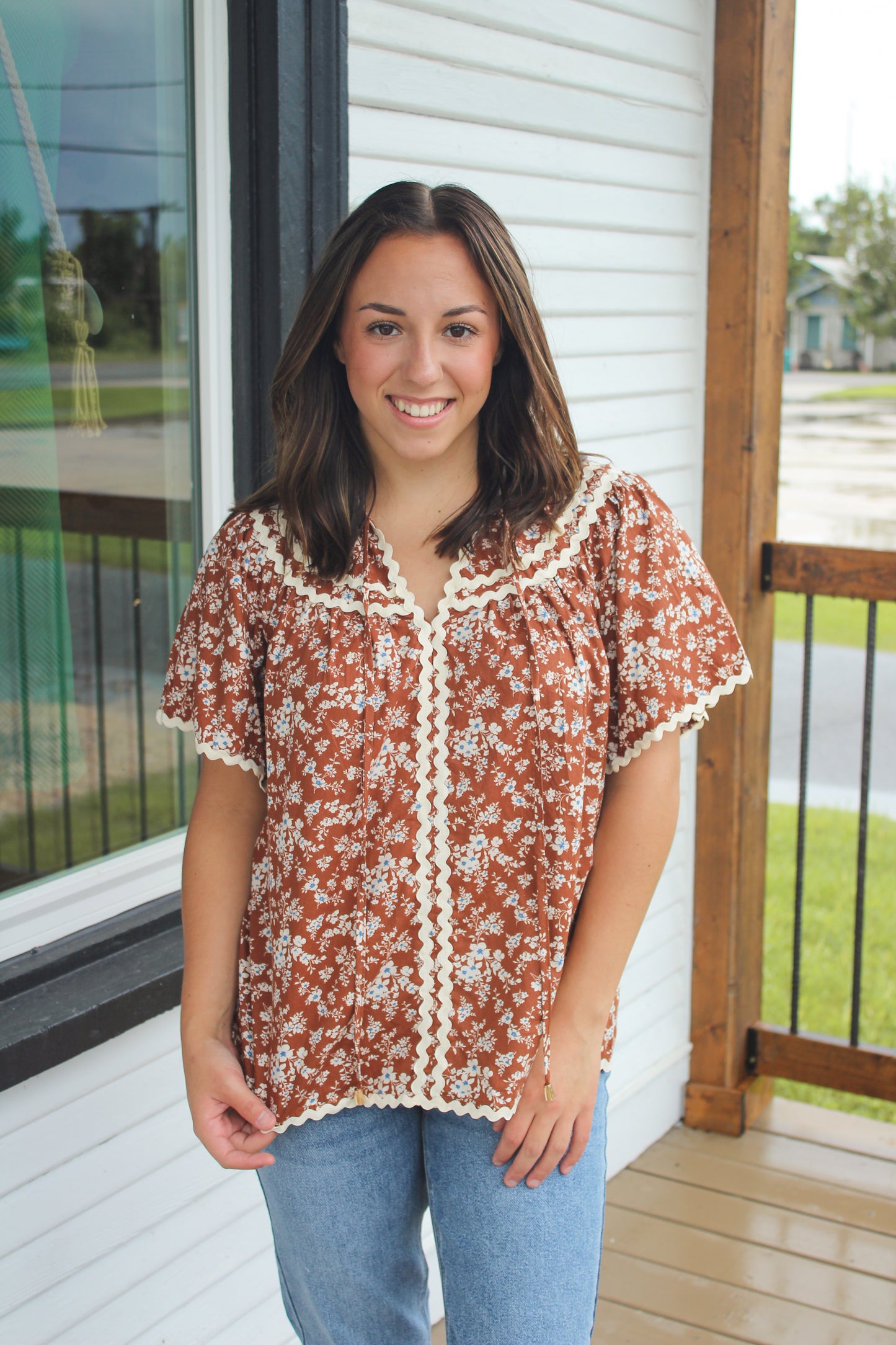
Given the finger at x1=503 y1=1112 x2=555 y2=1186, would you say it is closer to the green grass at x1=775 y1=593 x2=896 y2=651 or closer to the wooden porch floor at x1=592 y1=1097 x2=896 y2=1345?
the wooden porch floor at x1=592 y1=1097 x2=896 y2=1345

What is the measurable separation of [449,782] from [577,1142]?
0.38 metres

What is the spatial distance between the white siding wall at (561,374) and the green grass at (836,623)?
7220 millimetres

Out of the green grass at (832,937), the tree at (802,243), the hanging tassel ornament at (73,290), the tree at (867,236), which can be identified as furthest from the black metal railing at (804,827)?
the tree at (802,243)

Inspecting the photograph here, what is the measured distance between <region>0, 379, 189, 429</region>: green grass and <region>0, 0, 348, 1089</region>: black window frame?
0.32ft

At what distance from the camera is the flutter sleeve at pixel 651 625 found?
125cm

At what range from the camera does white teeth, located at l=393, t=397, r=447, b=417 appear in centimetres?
126

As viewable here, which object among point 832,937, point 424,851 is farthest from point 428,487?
point 832,937

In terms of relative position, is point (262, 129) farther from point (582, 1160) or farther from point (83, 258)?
point (582, 1160)

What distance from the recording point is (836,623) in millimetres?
10766

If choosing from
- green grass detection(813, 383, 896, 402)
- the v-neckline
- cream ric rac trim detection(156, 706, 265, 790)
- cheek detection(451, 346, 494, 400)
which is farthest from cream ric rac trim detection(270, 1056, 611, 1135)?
green grass detection(813, 383, 896, 402)

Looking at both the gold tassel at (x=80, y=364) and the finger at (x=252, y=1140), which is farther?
the gold tassel at (x=80, y=364)

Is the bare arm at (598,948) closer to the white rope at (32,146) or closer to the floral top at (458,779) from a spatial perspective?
the floral top at (458,779)

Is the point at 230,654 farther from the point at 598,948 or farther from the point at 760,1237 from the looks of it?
the point at 760,1237

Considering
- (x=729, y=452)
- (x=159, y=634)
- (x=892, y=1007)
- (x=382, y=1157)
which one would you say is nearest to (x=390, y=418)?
(x=382, y=1157)
